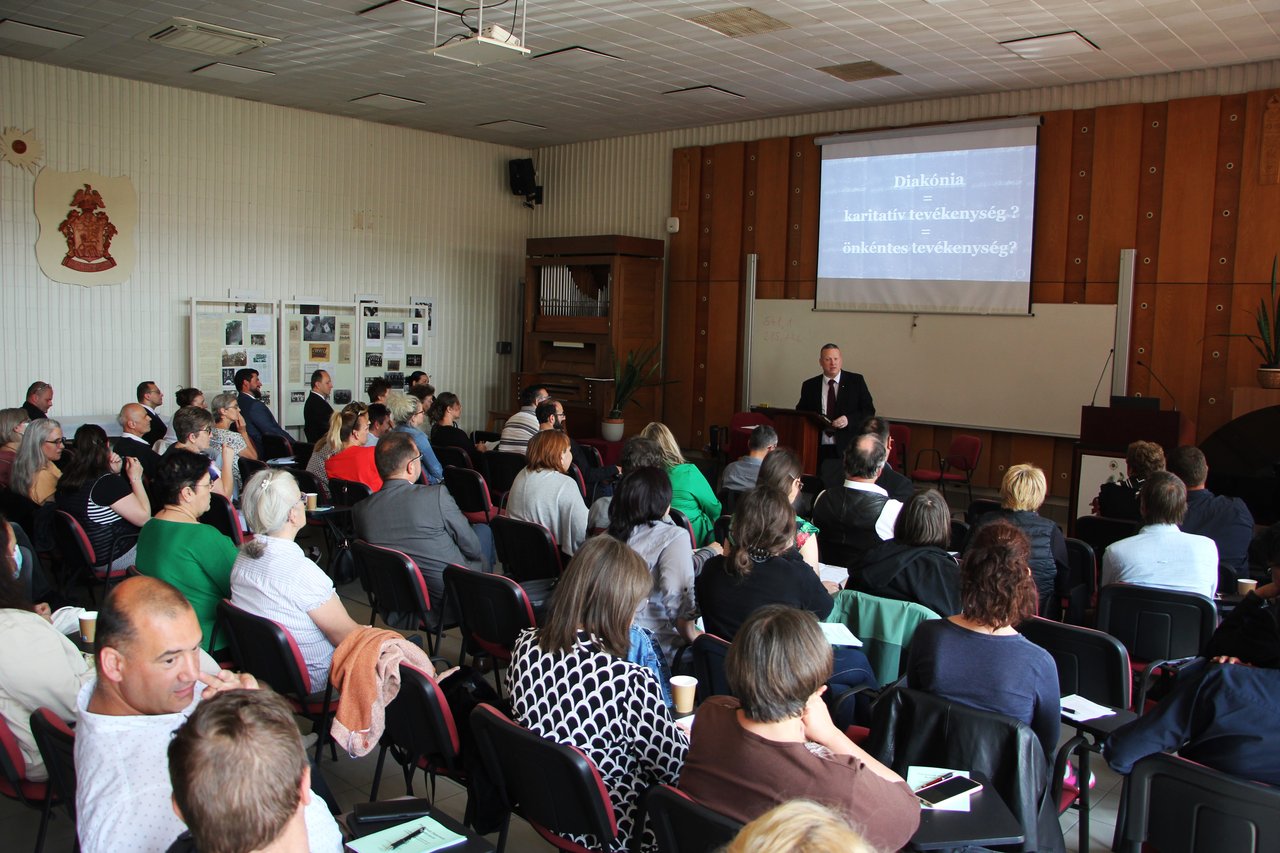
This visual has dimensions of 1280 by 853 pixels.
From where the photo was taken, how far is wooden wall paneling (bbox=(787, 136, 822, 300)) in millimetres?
10797

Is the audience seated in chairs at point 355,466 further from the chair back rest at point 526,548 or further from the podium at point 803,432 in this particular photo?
the podium at point 803,432

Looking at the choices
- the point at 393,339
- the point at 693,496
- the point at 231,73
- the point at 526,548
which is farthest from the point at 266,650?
the point at 393,339

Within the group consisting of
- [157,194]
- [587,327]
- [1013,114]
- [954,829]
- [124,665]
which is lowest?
[954,829]

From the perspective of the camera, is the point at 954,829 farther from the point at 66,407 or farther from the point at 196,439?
the point at 66,407

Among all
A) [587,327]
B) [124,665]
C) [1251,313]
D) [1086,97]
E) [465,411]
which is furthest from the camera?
[465,411]

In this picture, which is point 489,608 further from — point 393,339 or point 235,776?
point 393,339

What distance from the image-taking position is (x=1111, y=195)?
893 centimetres

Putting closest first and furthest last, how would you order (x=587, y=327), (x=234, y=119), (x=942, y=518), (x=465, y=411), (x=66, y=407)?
(x=942, y=518) → (x=66, y=407) → (x=234, y=119) → (x=587, y=327) → (x=465, y=411)

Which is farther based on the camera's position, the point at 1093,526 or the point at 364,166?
the point at 364,166

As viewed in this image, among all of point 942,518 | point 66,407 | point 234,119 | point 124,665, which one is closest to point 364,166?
point 234,119

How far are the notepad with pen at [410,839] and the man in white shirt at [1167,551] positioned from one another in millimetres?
3240

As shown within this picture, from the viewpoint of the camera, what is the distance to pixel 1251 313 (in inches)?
325

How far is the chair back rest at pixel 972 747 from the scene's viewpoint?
8.23ft

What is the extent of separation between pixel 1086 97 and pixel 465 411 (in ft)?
26.3
